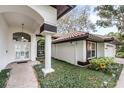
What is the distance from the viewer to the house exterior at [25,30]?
21.4 ft

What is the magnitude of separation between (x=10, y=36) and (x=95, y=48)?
25.0ft

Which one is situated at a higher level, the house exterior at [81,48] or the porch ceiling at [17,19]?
the porch ceiling at [17,19]

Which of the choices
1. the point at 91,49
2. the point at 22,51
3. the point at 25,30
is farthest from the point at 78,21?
the point at 22,51

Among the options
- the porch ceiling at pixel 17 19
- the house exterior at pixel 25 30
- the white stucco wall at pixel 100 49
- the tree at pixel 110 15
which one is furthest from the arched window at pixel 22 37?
the tree at pixel 110 15

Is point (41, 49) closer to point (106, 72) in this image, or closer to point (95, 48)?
point (95, 48)

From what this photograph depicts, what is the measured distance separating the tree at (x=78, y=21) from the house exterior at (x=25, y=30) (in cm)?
1424

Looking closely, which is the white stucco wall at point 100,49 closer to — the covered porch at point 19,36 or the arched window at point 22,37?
the covered porch at point 19,36

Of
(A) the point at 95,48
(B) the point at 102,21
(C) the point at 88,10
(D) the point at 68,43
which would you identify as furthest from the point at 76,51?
(C) the point at 88,10

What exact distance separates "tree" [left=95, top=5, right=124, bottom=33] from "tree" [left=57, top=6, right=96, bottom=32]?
6609 mm

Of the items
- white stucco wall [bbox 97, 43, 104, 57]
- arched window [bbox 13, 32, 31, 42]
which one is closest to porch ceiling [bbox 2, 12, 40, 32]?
arched window [bbox 13, 32, 31, 42]

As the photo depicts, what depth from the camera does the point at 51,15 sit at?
6.91 m

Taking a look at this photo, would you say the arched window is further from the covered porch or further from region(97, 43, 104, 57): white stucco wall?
region(97, 43, 104, 57): white stucco wall

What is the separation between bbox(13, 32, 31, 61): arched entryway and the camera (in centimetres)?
1228

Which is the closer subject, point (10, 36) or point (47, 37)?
point (47, 37)
